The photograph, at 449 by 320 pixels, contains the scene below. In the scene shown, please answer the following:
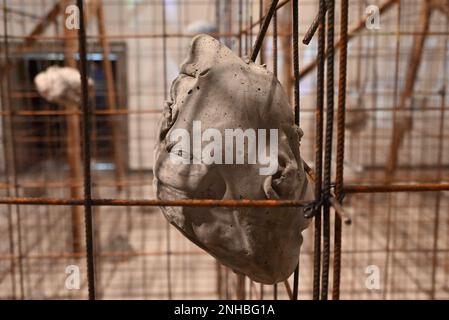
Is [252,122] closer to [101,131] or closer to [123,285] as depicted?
[123,285]

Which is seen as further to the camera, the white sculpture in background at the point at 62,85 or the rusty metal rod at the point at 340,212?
the white sculpture in background at the point at 62,85

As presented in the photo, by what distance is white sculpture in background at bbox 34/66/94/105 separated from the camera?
2.95 m

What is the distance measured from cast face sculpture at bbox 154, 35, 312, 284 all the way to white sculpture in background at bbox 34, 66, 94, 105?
211 cm

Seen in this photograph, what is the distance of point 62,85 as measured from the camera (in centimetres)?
294

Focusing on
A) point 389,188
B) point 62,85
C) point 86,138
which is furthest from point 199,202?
point 62,85

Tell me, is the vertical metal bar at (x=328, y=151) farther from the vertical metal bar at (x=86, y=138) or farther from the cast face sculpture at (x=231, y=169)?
the vertical metal bar at (x=86, y=138)

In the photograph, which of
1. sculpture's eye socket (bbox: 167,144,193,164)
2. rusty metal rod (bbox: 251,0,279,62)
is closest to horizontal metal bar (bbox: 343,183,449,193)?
sculpture's eye socket (bbox: 167,144,193,164)

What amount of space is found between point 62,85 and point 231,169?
226cm

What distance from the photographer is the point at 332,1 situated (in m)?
0.83

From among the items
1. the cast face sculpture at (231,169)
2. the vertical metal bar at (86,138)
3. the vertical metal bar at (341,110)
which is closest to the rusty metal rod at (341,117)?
the vertical metal bar at (341,110)

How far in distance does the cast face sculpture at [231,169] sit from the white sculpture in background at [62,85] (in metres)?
2.11

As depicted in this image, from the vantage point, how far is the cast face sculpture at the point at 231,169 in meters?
0.93

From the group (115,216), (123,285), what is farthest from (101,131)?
(123,285)

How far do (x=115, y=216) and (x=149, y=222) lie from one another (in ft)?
1.09
